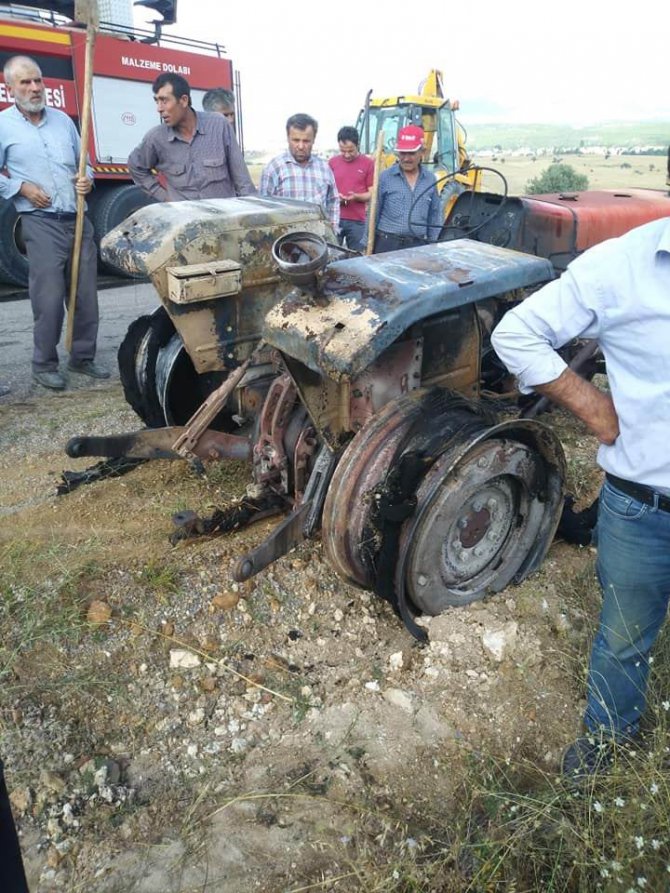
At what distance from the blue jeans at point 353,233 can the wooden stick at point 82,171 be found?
7.33 ft

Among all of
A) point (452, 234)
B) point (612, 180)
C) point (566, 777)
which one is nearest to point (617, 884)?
point (566, 777)

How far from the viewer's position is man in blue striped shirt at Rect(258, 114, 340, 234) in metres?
4.84

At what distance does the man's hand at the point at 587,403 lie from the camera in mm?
1855

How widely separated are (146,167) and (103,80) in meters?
4.77

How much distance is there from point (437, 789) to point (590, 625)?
3.06 ft

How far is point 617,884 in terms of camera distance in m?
1.68

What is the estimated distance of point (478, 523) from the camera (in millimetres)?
2605

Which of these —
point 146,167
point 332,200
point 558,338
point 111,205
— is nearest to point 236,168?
point 146,167

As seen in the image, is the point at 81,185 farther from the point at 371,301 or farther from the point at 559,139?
the point at 559,139

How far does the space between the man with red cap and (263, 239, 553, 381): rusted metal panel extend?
2457 mm

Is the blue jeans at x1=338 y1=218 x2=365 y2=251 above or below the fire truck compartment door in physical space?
below

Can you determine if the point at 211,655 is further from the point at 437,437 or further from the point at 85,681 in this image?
the point at 437,437

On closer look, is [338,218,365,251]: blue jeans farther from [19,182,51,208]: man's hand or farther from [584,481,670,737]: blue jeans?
[584,481,670,737]: blue jeans

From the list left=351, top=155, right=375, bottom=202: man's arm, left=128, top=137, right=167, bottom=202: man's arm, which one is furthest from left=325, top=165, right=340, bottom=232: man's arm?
left=128, top=137, right=167, bottom=202: man's arm
